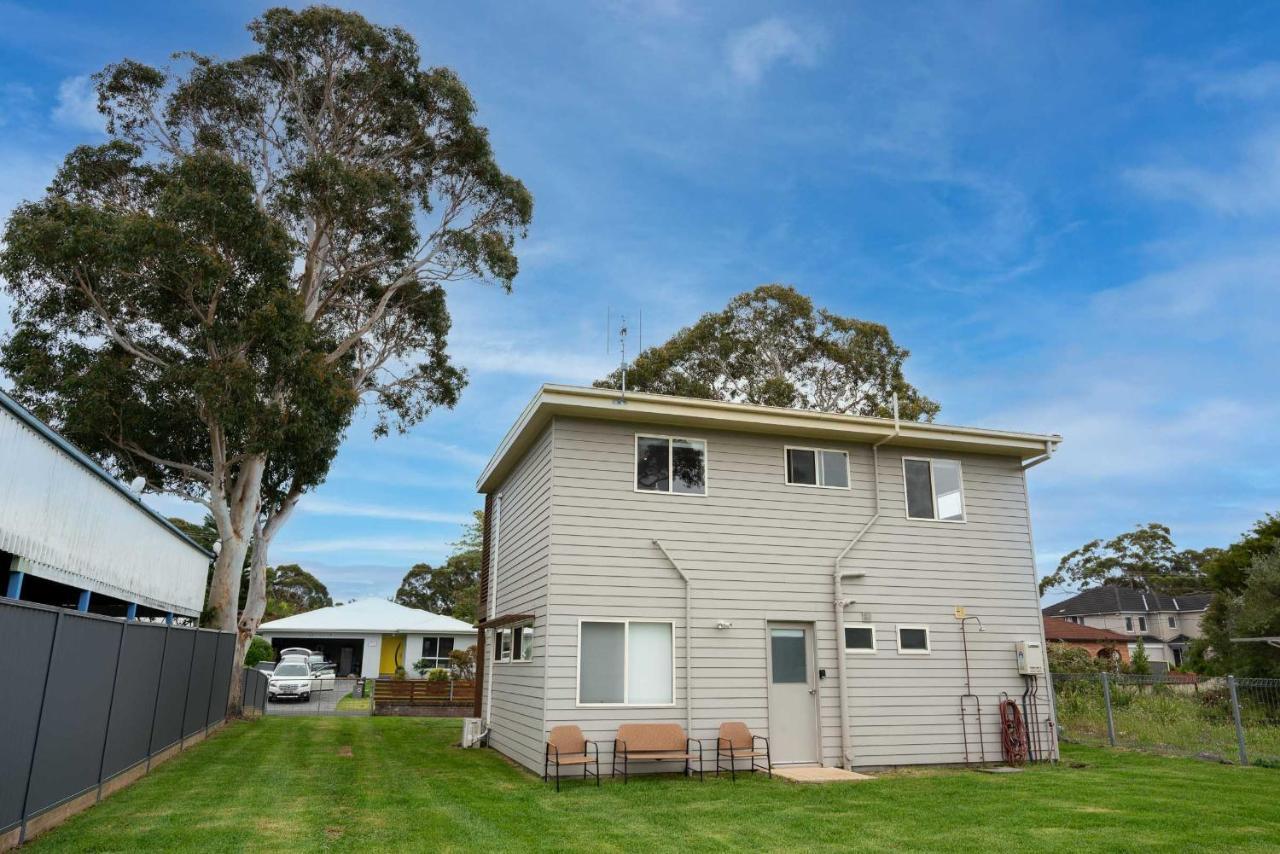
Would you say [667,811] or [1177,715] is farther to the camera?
[1177,715]

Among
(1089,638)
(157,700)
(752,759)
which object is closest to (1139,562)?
(1089,638)

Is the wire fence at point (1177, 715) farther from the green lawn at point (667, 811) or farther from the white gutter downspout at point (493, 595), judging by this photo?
the white gutter downspout at point (493, 595)

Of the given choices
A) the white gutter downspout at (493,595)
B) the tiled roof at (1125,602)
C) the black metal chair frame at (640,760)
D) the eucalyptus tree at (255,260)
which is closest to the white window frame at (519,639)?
the white gutter downspout at (493,595)

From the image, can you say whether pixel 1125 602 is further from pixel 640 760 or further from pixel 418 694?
pixel 640 760

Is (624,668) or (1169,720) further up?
(624,668)

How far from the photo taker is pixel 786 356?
28547 millimetres

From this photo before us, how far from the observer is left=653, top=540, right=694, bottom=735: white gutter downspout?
1056 centimetres

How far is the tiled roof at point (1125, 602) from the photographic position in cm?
4978

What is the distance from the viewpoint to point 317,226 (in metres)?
21.5

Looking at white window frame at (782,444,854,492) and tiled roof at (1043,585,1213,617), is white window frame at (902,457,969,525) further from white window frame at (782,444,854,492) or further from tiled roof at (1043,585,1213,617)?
tiled roof at (1043,585,1213,617)

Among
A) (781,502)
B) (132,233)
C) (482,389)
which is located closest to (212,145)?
(132,233)

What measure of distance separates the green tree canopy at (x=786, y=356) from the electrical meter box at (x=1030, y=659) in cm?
1669

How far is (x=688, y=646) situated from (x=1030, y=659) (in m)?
5.46

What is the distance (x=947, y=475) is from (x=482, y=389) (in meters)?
16.2
